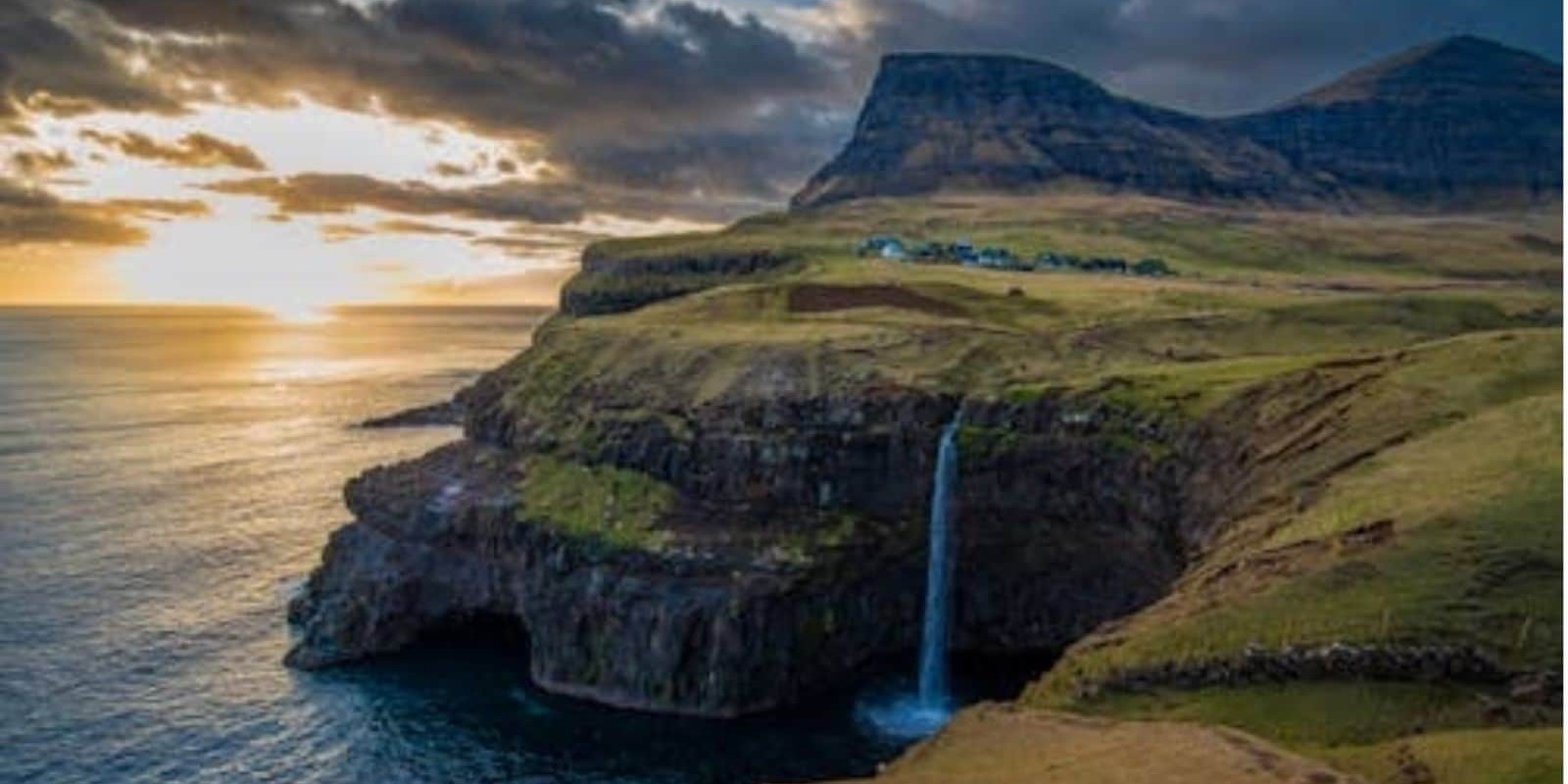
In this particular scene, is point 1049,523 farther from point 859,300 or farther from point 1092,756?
point 859,300

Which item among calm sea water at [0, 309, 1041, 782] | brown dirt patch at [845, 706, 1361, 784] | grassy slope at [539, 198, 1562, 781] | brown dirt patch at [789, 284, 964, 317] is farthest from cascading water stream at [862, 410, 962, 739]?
brown dirt patch at [789, 284, 964, 317]

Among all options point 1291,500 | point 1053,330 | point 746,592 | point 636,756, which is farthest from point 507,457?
point 1291,500

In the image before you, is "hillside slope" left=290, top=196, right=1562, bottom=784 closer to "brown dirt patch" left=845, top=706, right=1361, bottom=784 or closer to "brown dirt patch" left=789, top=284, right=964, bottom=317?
"brown dirt patch" left=845, top=706, right=1361, bottom=784

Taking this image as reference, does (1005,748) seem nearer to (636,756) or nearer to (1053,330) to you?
(636,756)

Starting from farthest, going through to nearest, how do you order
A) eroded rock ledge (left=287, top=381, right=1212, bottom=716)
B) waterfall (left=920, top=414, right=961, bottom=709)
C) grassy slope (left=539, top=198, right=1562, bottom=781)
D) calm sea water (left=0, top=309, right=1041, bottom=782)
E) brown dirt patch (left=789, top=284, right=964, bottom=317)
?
brown dirt patch (left=789, top=284, right=964, bottom=317)
waterfall (left=920, top=414, right=961, bottom=709)
eroded rock ledge (left=287, top=381, right=1212, bottom=716)
calm sea water (left=0, top=309, right=1041, bottom=782)
grassy slope (left=539, top=198, right=1562, bottom=781)

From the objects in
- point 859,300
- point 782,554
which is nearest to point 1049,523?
point 782,554

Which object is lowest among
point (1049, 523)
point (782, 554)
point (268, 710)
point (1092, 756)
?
point (268, 710)

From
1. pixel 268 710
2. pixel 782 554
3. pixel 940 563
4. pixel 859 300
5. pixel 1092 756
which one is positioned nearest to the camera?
pixel 1092 756
